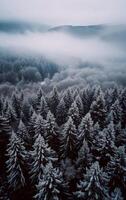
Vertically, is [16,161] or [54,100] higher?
[54,100]

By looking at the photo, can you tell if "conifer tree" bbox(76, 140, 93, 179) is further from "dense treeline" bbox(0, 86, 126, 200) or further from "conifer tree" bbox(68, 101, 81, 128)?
"conifer tree" bbox(68, 101, 81, 128)

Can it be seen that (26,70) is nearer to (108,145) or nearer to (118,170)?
(108,145)

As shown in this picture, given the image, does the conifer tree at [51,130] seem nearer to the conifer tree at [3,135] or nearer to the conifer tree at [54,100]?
the conifer tree at [3,135]

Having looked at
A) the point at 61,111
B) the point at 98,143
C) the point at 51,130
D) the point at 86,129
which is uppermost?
the point at 86,129

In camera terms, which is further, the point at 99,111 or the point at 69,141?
the point at 99,111

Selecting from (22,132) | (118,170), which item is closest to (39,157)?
(22,132)

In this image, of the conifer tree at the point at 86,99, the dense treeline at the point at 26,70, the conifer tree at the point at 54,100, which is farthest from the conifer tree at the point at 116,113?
the dense treeline at the point at 26,70

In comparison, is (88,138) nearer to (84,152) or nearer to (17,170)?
(84,152)

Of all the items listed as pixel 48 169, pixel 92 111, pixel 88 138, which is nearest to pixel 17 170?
pixel 48 169
